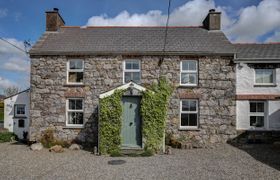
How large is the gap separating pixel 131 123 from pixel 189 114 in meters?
3.61

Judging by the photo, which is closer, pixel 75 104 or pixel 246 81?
pixel 75 104

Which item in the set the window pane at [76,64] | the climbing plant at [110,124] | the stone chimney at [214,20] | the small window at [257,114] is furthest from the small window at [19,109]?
the small window at [257,114]

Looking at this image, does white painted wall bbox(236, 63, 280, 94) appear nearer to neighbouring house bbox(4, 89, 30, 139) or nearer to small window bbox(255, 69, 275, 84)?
small window bbox(255, 69, 275, 84)

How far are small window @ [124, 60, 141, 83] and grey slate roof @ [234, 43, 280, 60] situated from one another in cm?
584

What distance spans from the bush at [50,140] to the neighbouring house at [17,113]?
125 inches

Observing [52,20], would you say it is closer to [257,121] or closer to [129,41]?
[129,41]

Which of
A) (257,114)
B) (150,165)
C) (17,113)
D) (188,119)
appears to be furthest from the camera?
(17,113)

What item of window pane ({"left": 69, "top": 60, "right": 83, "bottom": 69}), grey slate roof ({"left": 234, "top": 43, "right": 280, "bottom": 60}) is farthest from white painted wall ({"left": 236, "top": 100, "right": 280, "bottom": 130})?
window pane ({"left": 69, "top": 60, "right": 83, "bottom": 69})

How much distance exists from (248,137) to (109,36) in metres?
10.3

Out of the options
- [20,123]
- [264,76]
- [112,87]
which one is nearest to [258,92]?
[264,76]

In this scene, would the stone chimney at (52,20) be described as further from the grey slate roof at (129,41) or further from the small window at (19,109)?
the small window at (19,109)

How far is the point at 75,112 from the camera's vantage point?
13594 mm

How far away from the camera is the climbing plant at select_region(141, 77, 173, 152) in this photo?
11164 mm

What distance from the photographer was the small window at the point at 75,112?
13578mm
